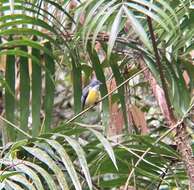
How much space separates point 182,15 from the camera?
1514mm

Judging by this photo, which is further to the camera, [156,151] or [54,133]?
[156,151]

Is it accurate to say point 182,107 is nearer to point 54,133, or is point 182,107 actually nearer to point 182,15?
point 182,15

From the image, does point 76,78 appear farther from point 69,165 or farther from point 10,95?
point 69,165

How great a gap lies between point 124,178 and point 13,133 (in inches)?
14.1

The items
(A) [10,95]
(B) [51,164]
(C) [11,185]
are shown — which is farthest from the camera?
(A) [10,95]

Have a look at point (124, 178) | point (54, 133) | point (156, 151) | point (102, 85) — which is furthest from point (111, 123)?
point (54, 133)

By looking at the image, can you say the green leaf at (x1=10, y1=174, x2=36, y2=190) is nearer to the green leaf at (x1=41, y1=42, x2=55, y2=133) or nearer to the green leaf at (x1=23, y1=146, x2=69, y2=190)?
the green leaf at (x1=23, y1=146, x2=69, y2=190)

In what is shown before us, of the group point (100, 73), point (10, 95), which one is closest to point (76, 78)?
point (100, 73)

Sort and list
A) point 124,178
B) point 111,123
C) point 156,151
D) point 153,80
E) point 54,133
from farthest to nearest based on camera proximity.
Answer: point 111,123 → point 153,80 → point 124,178 → point 156,151 → point 54,133

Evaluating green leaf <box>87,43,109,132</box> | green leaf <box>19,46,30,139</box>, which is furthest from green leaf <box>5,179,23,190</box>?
green leaf <box>87,43,109,132</box>

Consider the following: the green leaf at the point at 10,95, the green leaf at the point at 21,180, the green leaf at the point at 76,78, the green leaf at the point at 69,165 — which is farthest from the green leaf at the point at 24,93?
the green leaf at the point at 21,180

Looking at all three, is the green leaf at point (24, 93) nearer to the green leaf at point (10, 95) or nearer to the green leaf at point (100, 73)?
the green leaf at point (10, 95)

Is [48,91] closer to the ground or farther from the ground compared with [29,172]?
farther from the ground

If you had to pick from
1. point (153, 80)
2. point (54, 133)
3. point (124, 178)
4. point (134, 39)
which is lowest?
point (124, 178)
